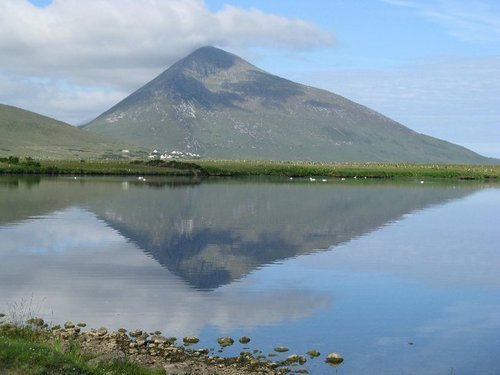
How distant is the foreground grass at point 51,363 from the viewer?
1555 centimetres

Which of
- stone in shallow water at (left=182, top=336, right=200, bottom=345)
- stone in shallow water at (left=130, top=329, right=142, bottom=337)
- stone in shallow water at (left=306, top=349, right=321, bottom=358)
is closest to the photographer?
stone in shallow water at (left=306, top=349, right=321, bottom=358)

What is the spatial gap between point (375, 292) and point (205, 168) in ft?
471

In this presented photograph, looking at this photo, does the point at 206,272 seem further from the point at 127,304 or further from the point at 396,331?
the point at 396,331

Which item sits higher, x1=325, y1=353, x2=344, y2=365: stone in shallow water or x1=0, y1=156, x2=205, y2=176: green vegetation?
x1=0, y1=156, x2=205, y2=176: green vegetation

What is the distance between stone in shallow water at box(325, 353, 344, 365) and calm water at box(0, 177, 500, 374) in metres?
0.25

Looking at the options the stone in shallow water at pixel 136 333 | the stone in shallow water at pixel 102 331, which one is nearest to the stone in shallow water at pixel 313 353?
the stone in shallow water at pixel 136 333

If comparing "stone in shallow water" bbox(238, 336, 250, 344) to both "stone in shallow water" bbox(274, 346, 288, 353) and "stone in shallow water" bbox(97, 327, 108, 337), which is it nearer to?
"stone in shallow water" bbox(274, 346, 288, 353)

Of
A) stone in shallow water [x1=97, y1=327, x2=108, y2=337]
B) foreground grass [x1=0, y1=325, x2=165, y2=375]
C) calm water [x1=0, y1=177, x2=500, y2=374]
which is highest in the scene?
foreground grass [x1=0, y1=325, x2=165, y2=375]

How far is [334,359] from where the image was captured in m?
22.1

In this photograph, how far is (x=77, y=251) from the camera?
4512 centimetres

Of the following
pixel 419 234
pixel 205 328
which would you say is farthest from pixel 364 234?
pixel 205 328

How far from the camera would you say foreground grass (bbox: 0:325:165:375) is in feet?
51.0

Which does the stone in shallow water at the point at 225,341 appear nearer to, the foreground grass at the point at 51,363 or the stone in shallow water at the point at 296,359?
the stone in shallow water at the point at 296,359

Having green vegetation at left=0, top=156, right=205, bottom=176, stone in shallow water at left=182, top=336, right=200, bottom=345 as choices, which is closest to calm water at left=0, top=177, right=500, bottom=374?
stone in shallow water at left=182, top=336, right=200, bottom=345
